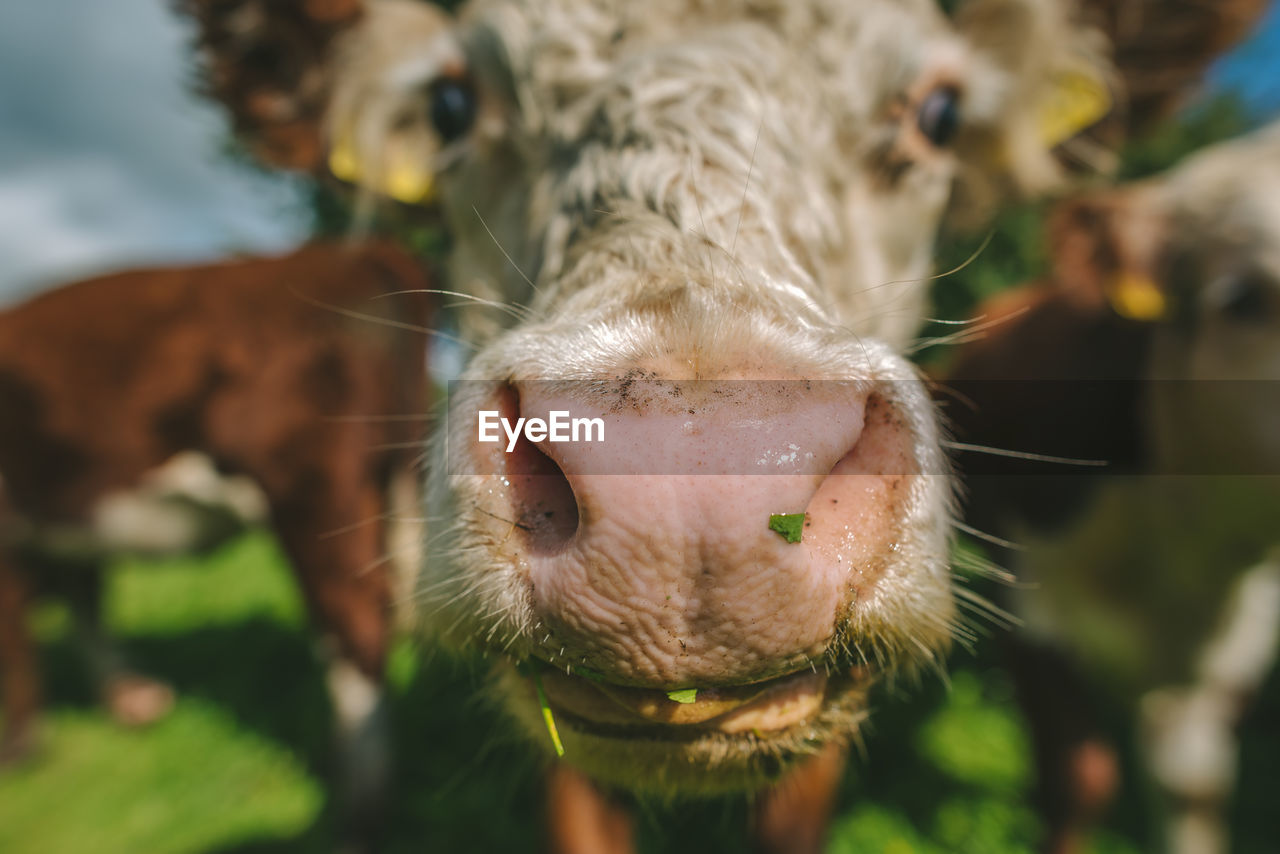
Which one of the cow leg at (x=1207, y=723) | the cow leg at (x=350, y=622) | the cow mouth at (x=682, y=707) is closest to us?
the cow mouth at (x=682, y=707)

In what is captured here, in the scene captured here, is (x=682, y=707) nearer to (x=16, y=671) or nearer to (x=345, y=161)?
(x=345, y=161)

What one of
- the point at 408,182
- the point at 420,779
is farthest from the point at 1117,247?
the point at 420,779

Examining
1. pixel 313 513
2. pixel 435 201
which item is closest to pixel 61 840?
pixel 313 513

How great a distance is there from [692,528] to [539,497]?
18 cm

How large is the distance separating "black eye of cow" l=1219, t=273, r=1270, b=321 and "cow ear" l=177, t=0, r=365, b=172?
2.59 metres

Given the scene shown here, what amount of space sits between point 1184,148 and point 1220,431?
332 inches

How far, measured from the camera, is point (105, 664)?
3.85 m

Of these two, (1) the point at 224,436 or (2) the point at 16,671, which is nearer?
(1) the point at 224,436

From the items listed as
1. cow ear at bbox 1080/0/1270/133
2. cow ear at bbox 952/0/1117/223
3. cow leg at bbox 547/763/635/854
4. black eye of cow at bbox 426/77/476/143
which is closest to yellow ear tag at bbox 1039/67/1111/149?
cow ear at bbox 952/0/1117/223

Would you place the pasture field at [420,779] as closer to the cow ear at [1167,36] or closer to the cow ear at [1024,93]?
the cow ear at [1024,93]

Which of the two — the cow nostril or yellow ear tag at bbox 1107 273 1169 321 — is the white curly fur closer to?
the cow nostril

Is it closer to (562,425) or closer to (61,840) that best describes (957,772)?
(562,425)

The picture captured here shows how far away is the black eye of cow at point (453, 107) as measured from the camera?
1665mm

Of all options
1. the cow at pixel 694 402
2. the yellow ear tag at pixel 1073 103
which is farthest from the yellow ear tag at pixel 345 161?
the yellow ear tag at pixel 1073 103
